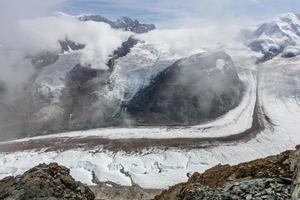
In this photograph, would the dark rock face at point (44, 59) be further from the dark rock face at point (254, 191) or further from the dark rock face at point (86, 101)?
the dark rock face at point (254, 191)

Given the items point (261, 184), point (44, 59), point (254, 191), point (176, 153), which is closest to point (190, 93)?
point (176, 153)

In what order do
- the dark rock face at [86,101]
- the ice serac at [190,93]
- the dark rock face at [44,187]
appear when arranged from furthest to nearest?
the dark rock face at [86,101] < the ice serac at [190,93] < the dark rock face at [44,187]

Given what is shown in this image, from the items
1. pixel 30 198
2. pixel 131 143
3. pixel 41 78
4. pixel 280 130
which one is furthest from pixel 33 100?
pixel 30 198

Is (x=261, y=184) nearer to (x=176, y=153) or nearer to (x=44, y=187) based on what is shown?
(x=44, y=187)

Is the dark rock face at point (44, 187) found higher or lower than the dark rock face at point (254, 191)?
lower

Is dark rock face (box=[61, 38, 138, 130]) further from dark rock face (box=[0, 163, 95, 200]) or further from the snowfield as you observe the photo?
dark rock face (box=[0, 163, 95, 200])

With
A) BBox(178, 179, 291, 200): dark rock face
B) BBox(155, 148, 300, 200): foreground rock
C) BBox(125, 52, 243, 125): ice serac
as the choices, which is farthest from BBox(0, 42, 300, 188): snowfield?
BBox(178, 179, 291, 200): dark rock face

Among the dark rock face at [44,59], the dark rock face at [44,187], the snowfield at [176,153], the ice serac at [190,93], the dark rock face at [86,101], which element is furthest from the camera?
the dark rock face at [44,59]

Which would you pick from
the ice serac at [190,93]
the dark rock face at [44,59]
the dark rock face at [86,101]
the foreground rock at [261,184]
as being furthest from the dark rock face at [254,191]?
the dark rock face at [44,59]
